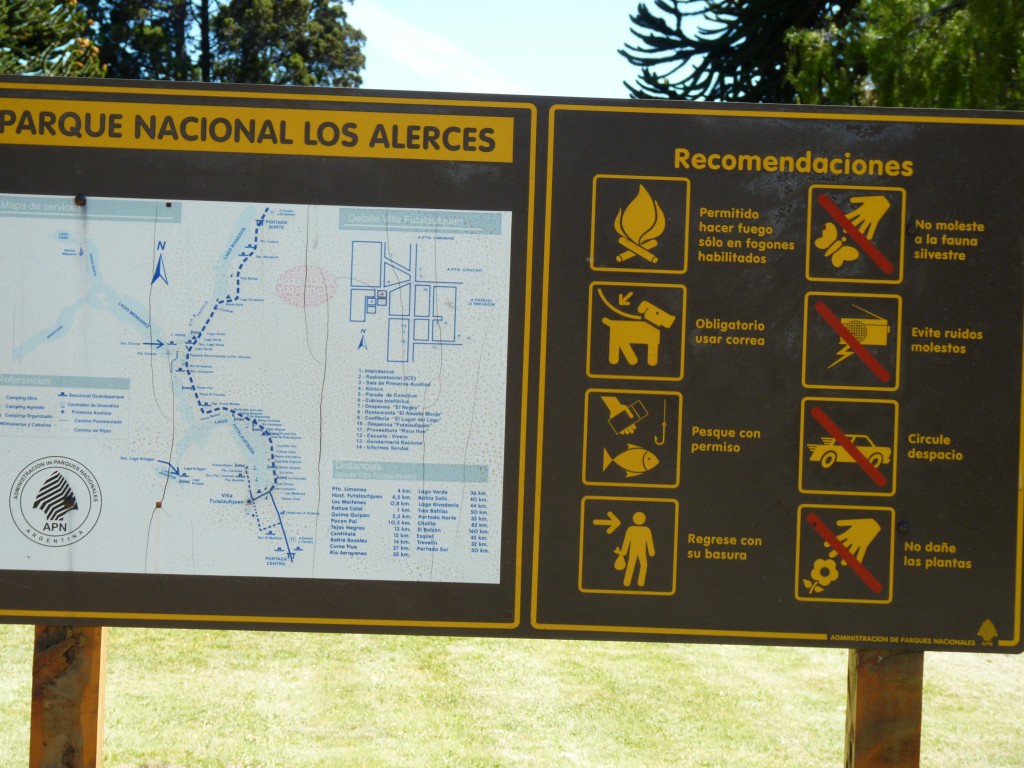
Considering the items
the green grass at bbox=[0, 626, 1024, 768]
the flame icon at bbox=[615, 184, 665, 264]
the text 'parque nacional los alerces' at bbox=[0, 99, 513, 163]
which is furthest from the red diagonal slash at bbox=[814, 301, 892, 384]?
the green grass at bbox=[0, 626, 1024, 768]

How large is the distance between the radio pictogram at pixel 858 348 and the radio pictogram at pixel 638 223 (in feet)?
1.44

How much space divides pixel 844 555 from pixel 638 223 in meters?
1.10

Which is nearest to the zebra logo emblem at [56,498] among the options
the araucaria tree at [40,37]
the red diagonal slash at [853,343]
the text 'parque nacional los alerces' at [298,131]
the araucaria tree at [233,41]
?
the text 'parque nacional los alerces' at [298,131]

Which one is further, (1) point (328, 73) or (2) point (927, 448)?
(1) point (328, 73)

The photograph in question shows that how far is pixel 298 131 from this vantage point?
2807 mm

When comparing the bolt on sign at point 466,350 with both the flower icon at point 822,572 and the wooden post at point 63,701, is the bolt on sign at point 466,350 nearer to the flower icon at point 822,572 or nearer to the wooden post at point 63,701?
the flower icon at point 822,572

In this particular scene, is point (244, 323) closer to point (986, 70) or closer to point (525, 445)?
point (525, 445)

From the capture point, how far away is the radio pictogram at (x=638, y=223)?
2805 mm

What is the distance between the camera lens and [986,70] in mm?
7426

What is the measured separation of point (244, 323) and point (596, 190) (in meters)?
1.07

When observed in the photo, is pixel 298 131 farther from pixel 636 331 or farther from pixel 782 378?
pixel 782 378

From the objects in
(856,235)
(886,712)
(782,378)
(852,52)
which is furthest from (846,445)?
(852,52)

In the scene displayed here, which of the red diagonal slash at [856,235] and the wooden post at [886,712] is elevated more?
the red diagonal slash at [856,235]

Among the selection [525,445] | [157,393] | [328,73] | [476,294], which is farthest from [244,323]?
[328,73]
